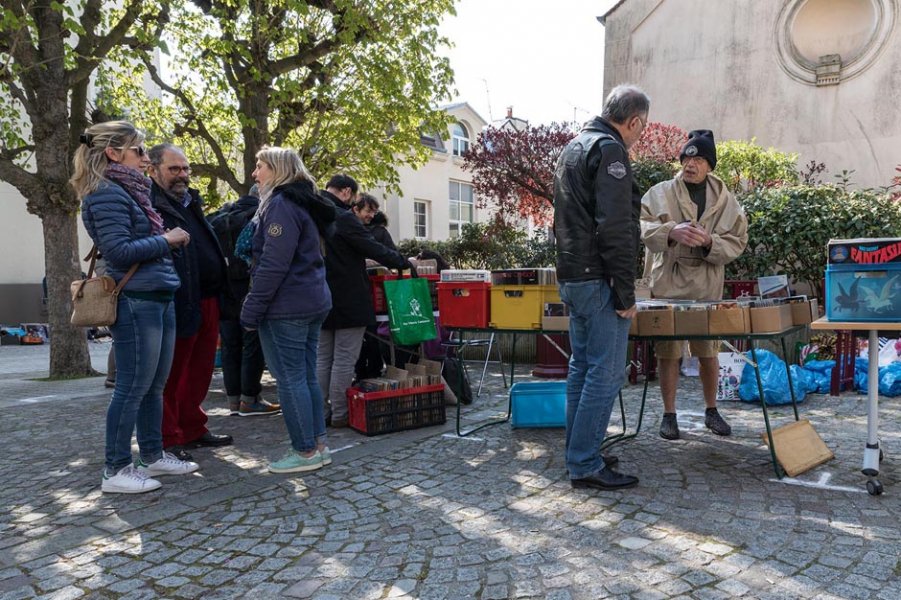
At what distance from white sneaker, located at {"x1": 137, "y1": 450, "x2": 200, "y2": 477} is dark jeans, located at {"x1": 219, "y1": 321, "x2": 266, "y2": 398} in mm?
A: 1601

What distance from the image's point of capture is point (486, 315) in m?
4.62

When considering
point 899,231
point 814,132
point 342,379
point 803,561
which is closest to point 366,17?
point 342,379

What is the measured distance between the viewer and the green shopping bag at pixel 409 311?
523cm

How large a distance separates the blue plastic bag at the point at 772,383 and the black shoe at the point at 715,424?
3.90 feet

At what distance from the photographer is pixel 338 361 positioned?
5.12 meters

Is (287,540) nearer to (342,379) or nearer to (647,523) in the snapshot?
(647,523)

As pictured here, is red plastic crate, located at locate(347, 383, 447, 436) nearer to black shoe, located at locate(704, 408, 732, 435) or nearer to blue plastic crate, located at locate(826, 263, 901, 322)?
black shoe, located at locate(704, 408, 732, 435)

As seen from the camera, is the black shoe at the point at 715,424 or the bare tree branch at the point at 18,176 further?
the bare tree branch at the point at 18,176

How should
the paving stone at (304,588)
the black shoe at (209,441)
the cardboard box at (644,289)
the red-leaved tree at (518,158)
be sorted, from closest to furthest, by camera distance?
1. the paving stone at (304,588)
2. the black shoe at (209,441)
3. the cardboard box at (644,289)
4. the red-leaved tree at (518,158)

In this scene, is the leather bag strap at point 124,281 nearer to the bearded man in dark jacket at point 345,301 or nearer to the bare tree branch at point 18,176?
the bearded man in dark jacket at point 345,301

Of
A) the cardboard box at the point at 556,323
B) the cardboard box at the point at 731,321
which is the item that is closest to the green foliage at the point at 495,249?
the cardboard box at the point at 556,323

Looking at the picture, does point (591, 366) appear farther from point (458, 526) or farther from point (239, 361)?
point (239, 361)

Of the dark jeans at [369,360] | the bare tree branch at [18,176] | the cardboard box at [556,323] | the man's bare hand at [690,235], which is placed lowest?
the dark jeans at [369,360]

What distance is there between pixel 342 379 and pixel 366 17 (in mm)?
6483
